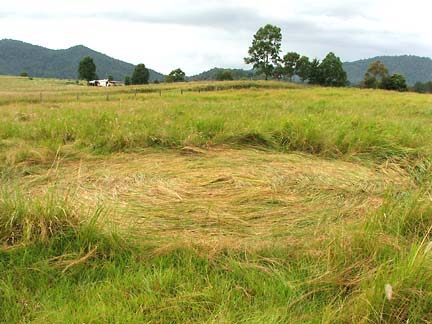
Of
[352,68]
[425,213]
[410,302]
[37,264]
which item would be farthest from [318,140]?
[352,68]

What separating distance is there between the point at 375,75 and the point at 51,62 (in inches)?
5043

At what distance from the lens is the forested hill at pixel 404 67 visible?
149m

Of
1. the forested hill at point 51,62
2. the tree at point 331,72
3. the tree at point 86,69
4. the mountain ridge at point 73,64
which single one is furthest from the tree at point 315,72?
the forested hill at point 51,62

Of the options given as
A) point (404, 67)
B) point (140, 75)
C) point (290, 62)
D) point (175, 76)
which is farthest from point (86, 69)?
point (404, 67)

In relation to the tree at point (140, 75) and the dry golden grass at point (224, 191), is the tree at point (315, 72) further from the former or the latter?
the dry golden grass at point (224, 191)

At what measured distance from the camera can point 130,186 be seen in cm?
388

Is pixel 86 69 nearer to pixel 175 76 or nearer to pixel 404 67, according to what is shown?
pixel 175 76

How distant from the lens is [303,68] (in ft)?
196

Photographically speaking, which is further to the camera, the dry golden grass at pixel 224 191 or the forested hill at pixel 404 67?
the forested hill at pixel 404 67

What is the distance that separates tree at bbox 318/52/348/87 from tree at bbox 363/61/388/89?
3.64 m

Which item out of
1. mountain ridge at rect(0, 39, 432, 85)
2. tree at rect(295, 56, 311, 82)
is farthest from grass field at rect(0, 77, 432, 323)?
mountain ridge at rect(0, 39, 432, 85)

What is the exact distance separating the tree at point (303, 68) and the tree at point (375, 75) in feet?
29.4

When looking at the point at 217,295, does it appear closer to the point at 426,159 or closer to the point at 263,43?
the point at 426,159

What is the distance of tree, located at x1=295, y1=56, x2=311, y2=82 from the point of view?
5956cm
